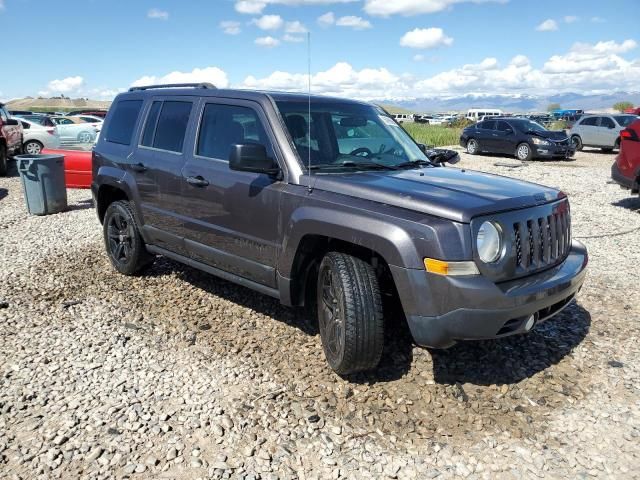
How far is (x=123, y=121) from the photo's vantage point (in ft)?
18.2

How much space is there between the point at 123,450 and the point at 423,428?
168cm

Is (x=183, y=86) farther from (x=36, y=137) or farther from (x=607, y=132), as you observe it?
(x=607, y=132)

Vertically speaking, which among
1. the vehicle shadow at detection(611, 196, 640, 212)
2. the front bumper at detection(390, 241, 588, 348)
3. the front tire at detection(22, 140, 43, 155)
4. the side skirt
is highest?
the front tire at detection(22, 140, 43, 155)

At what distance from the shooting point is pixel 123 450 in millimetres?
2885

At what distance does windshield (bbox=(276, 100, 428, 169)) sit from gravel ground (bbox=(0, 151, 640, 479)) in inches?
56.3

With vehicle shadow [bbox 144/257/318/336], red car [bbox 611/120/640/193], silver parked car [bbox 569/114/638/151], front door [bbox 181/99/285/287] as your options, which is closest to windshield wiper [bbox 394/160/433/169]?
front door [bbox 181/99/285/287]

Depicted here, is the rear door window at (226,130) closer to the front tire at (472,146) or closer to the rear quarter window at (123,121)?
the rear quarter window at (123,121)

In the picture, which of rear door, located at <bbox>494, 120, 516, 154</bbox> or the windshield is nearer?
the windshield

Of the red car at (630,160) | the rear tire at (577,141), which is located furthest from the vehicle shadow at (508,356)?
→ the rear tire at (577,141)

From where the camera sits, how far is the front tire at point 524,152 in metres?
19.3

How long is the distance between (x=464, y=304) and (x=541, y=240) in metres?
0.82

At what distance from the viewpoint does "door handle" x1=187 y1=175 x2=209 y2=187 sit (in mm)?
4320

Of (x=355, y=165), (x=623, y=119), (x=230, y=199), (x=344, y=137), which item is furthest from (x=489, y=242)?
(x=623, y=119)

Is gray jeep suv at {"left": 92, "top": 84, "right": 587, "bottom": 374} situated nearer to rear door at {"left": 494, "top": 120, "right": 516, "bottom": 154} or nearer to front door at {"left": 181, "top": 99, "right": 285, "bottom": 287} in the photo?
front door at {"left": 181, "top": 99, "right": 285, "bottom": 287}
